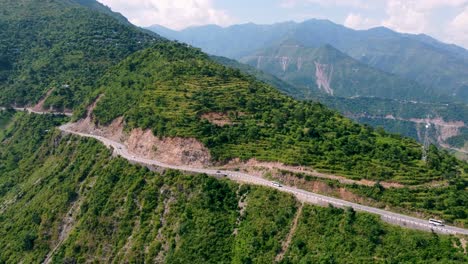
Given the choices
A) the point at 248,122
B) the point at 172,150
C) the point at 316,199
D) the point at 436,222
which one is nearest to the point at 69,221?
the point at 172,150

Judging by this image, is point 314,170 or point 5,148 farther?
point 5,148

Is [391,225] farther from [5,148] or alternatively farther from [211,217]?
[5,148]

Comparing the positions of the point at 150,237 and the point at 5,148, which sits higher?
the point at 150,237

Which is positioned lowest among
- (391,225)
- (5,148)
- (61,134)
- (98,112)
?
(5,148)

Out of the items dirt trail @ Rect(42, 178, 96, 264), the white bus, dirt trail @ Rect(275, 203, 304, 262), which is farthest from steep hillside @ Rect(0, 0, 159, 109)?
the white bus

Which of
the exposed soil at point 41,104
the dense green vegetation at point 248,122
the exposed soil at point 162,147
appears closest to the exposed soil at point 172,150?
the exposed soil at point 162,147

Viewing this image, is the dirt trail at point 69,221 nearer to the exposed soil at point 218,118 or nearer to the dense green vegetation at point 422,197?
the exposed soil at point 218,118

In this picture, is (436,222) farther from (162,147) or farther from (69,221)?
(69,221)

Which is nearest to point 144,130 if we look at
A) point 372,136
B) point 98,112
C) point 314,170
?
point 98,112
